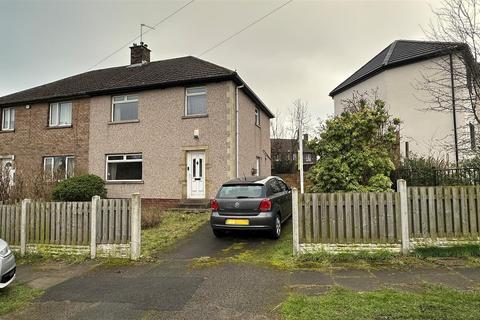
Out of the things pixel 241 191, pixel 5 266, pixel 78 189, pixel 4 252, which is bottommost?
pixel 5 266

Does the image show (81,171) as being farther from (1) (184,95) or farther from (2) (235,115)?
(2) (235,115)

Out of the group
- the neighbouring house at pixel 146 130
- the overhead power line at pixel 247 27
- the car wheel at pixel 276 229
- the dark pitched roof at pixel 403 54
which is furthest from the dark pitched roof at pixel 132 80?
the car wheel at pixel 276 229

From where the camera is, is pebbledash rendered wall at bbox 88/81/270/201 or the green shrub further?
pebbledash rendered wall at bbox 88/81/270/201

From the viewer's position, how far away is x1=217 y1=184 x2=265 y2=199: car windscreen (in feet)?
26.8

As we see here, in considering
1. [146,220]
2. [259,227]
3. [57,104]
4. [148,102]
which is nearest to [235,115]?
[148,102]

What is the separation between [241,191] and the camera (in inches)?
330

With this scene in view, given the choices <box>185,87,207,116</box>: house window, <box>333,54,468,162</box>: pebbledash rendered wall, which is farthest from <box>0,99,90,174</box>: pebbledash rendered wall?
<box>333,54,468,162</box>: pebbledash rendered wall

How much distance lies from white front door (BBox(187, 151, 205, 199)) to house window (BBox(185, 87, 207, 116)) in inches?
75.4

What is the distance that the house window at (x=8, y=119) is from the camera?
1878 cm

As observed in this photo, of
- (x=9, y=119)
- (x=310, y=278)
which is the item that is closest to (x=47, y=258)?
(x=310, y=278)

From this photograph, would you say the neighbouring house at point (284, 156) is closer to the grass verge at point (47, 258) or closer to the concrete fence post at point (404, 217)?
the concrete fence post at point (404, 217)

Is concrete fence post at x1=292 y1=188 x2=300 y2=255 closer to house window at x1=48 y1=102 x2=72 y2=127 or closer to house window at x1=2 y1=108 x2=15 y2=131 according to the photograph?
house window at x1=48 y1=102 x2=72 y2=127

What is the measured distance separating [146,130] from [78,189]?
3983 millimetres

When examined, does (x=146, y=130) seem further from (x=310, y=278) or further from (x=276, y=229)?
(x=310, y=278)
